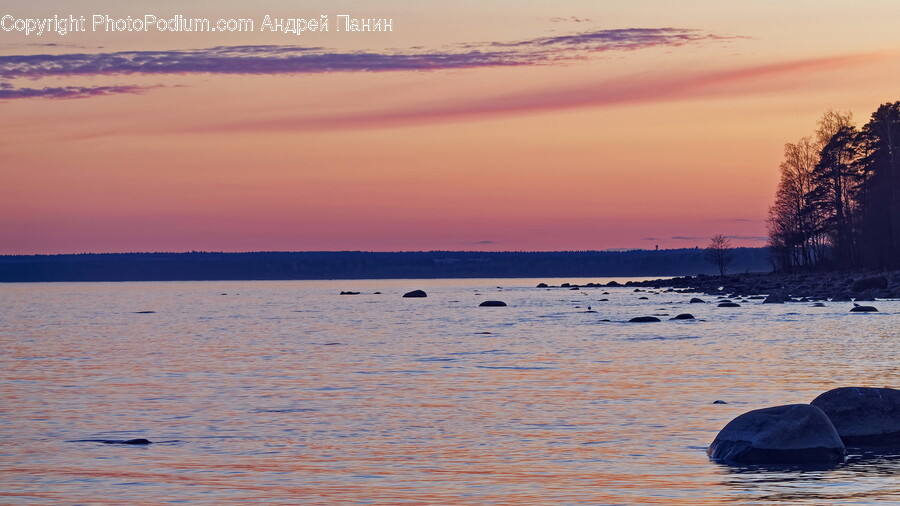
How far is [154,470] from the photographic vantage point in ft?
59.5

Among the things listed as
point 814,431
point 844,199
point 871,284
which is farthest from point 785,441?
point 844,199

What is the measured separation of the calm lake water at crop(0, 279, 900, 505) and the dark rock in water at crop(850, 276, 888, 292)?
31.8m

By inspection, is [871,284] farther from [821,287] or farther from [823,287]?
[821,287]

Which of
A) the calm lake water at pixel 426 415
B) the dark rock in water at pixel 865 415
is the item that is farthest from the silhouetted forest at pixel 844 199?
the dark rock in water at pixel 865 415

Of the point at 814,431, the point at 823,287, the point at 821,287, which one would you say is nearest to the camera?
the point at 814,431

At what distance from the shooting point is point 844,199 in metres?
112

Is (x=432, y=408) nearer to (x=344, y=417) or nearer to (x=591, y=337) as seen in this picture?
(x=344, y=417)

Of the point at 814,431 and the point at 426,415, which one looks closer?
the point at 814,431

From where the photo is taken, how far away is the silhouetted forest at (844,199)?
94.6 meters

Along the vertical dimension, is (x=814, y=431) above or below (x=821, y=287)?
above

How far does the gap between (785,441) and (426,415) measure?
8.89 meters

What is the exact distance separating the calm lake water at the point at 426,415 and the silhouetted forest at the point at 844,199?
42660 mm

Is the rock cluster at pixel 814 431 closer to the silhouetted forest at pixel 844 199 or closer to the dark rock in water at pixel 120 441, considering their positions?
the dark rock in water at pixel 120 441

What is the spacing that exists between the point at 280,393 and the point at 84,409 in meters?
5.16
